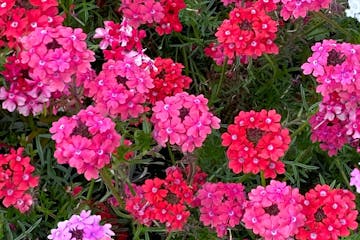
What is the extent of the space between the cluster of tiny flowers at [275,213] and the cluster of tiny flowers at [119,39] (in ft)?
2.12

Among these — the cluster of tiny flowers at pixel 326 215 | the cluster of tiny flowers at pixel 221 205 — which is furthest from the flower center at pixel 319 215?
the cluster of tiny flowers at pixel 221 205

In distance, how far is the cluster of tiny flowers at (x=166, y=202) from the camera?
2.08 metres

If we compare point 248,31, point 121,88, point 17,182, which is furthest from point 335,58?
point 17,182

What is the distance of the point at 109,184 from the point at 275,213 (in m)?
0.49

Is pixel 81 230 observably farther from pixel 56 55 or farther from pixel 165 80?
pixel 165 80

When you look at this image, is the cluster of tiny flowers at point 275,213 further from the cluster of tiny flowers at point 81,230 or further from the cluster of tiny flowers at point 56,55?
the cluster of tiny flowers at point 56,55

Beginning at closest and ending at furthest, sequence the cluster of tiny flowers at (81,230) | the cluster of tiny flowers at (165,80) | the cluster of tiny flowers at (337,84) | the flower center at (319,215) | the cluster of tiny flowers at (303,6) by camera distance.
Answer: the cluster of tiny flowers at (81,230) → the flower center at (319,215) → the cluster of tiny flowers at (337,84) → the cluster of tiny flowers at (165,80) → the cluster of tiny flowers at (303,6)

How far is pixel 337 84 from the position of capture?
2.15 m

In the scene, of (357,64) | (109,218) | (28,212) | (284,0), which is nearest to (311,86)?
(284,0)

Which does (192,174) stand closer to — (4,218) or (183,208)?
(183,208)

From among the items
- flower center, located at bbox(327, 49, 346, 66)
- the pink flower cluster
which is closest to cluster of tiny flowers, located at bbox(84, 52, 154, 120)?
the pink flower cluster

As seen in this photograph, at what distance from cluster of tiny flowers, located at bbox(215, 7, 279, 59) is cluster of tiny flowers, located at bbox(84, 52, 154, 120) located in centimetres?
35

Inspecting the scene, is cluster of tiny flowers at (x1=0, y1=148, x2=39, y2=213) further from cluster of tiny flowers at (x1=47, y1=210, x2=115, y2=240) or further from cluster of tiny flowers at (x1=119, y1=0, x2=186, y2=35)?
cluster of tiny flowers at (x1=119, y1=0, x2=186, y2=35)

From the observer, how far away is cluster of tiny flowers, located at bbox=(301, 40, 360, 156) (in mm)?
2129
